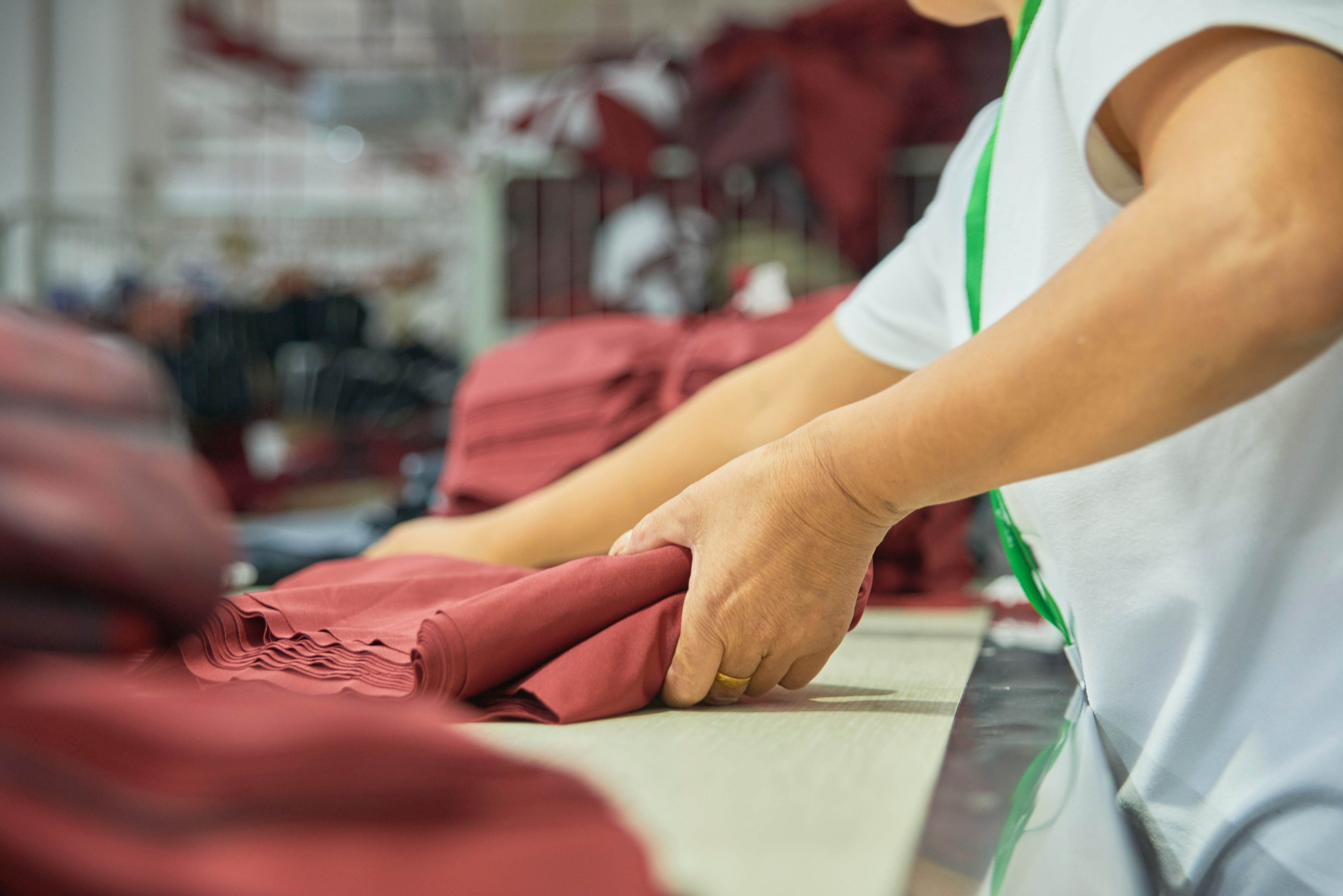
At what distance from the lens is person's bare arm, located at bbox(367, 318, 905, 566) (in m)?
0.72

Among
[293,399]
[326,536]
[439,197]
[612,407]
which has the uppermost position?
[612,407]

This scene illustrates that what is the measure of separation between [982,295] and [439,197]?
3770mm

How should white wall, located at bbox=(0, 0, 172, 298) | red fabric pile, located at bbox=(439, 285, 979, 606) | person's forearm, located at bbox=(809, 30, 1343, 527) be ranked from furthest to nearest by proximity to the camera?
white wall, located at bbox=(0, 0, 172, 298) < red fabric pile, located at bbox=(439, 285, 979, 606) < person's forearm, located at bbox=(809, 30, 1343, 527)

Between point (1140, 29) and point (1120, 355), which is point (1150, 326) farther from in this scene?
point (1140, 29)

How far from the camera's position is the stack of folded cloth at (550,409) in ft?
3.40

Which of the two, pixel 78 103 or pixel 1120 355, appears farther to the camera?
pixel 78 103

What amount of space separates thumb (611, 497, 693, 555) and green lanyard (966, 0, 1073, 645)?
0.17 m

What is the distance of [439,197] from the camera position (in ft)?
13.4

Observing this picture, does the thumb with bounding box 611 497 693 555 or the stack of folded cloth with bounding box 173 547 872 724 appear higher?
the thumb with bounding box 611 497 693 555

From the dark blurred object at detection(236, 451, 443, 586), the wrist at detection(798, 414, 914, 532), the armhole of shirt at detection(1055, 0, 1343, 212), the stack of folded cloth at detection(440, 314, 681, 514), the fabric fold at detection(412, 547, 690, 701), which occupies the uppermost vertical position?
the armhole of shirt at detection(1055, 0, 1343, 212)

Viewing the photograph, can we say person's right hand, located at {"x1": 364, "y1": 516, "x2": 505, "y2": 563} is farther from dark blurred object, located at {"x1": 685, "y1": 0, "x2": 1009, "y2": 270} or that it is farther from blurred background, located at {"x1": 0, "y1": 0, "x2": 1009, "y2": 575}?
dark blurred object, located at {"x1": 685, "y1": 0, "x2": 1009, "y2": 270}

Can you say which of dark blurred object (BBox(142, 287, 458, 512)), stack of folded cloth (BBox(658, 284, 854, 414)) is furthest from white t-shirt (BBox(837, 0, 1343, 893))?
dark blurred object (BBox(142, 287, 458, 512))

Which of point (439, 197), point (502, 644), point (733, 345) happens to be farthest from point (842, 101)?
point (439, 197)

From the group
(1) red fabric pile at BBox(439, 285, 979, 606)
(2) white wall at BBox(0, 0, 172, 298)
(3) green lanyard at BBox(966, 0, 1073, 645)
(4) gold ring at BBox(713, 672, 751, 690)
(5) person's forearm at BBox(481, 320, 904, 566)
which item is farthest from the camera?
(2) white wall at BBox(0, 0, 172, 298)
